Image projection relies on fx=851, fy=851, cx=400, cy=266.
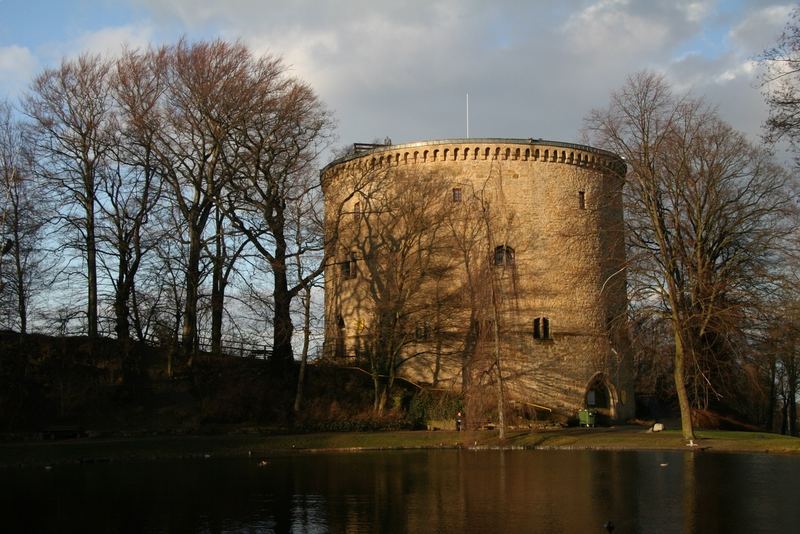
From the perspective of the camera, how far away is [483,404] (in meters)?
28.2

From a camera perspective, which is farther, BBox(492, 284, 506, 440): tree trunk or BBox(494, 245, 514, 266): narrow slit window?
BBox(494, 245, 514, 266): narrow slit window

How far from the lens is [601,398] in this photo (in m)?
38.1

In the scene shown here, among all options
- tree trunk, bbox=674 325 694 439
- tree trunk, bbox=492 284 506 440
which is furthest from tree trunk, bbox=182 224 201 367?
tree trunk, bbox=674 325 694 439

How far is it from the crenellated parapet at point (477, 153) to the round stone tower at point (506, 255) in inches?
1.7

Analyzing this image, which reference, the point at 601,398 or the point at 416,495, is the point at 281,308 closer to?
the point at 601,398

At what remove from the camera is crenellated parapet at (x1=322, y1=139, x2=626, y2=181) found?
37.1 m

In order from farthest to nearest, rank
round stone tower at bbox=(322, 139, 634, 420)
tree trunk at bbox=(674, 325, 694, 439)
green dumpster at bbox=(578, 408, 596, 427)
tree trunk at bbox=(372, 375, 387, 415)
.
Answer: round stone tower at bbox=(322, 139, 634, 420) < green dumpster at bbox=(578, 408, 596, 427) < tree trunk at bbox=(372, 375, 387, 415) < tree trunk at bbox=(674, 325, 694, 439)

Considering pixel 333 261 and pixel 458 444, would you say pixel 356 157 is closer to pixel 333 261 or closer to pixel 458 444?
pixel 333 261

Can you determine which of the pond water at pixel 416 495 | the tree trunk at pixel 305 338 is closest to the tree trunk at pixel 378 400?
the tree trunk at pixel 305 338

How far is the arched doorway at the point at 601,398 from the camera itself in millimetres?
37156

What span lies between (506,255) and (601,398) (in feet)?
25.7

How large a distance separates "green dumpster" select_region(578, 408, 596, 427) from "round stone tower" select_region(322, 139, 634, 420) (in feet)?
4.89

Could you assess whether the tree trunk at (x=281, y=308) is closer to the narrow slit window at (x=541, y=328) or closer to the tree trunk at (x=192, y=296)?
the tree trunk at (x=192, y=296)

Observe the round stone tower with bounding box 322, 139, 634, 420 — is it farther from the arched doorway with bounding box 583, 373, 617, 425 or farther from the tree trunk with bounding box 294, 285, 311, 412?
the tree trunk with bounding box 294, 285, 311, 412
